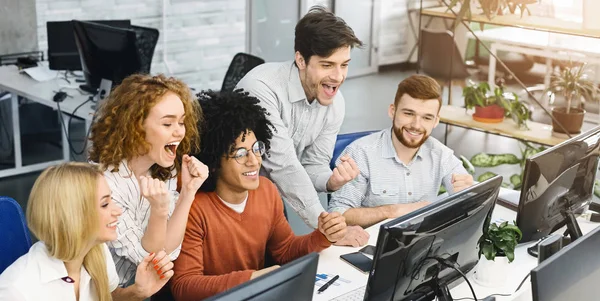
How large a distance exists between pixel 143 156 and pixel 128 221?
0.20 meters

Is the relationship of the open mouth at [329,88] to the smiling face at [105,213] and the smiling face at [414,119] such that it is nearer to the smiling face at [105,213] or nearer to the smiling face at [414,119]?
the smiling face at [414,119]

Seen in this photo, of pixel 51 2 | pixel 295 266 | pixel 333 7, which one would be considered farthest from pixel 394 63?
pixel 295 266

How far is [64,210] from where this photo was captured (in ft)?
6.40

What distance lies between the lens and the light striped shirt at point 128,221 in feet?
7.68

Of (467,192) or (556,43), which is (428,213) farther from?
(556,43)

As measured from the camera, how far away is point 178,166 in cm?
251

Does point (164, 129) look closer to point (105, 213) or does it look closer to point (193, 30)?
point (105, 213)

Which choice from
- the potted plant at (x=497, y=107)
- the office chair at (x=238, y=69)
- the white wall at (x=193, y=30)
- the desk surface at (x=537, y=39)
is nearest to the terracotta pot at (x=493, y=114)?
the potted plant at (x=497, y=107)

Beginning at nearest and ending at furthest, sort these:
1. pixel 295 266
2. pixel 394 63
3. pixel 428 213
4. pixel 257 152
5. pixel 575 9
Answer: pixel 295 266 → pixel 428 213 → pixel 257 152 → pixel 575 9 → pixel 394 63

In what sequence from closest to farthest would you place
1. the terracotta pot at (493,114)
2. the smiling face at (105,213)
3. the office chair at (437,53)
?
the smiling face at (105,213)
the terracotta pot at (493,114)
the office chair at (437,53)

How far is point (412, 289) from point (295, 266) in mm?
549

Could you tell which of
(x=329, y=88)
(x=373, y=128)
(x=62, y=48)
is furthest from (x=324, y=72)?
(x=373, y=128)

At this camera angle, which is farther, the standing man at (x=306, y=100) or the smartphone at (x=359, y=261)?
the standing man at (x=306, y=100)

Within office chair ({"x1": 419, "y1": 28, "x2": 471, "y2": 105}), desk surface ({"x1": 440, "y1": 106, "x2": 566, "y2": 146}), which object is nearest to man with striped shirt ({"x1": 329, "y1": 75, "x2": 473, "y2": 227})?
desk surface ({"x1": 440, "y1": 106, "x2": 566, "y2": 146})
